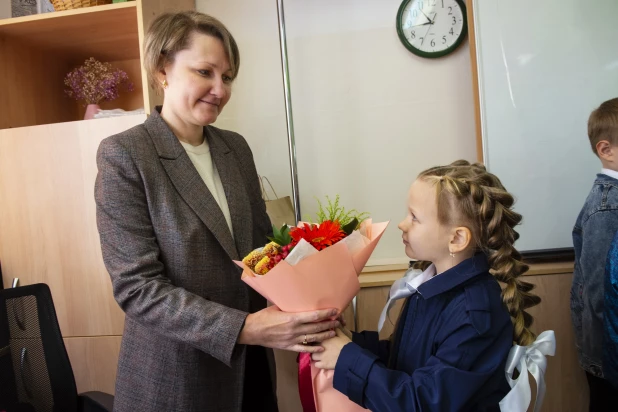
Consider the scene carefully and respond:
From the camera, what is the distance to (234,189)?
51.4 inches

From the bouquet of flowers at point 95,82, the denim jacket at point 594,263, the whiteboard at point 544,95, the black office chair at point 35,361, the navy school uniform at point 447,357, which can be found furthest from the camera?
the bouquet of flowers at point 95,82

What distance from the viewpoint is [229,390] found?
3.92 feet

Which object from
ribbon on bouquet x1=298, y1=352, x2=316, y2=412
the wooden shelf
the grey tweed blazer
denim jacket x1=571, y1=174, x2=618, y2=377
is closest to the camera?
the grey tweed blazer

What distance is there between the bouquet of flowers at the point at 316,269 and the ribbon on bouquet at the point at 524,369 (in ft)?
1.02

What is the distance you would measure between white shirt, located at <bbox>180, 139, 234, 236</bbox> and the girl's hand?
0.37 m

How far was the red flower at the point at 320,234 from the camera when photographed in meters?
1.01

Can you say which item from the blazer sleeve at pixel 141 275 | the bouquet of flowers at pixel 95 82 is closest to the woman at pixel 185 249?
the blazer sleeve at pixel 141 275

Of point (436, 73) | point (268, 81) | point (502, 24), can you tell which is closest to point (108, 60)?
point (268, 81)

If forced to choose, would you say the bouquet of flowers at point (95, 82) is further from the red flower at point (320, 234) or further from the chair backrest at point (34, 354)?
the red flower at point (320, 234)

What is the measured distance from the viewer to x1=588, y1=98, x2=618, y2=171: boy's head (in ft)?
5.67

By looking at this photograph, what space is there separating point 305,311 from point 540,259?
1.43 meters

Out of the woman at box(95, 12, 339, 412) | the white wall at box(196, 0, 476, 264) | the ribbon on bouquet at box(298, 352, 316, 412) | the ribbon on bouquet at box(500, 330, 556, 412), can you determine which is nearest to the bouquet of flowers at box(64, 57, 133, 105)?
the white wall at box(196, 0, 476, 264)

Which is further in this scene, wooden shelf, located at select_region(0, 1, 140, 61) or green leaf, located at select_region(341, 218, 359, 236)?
wooden shelf, located at select_region(0, 1, 140, 61)

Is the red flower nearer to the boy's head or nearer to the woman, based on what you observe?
the woman
